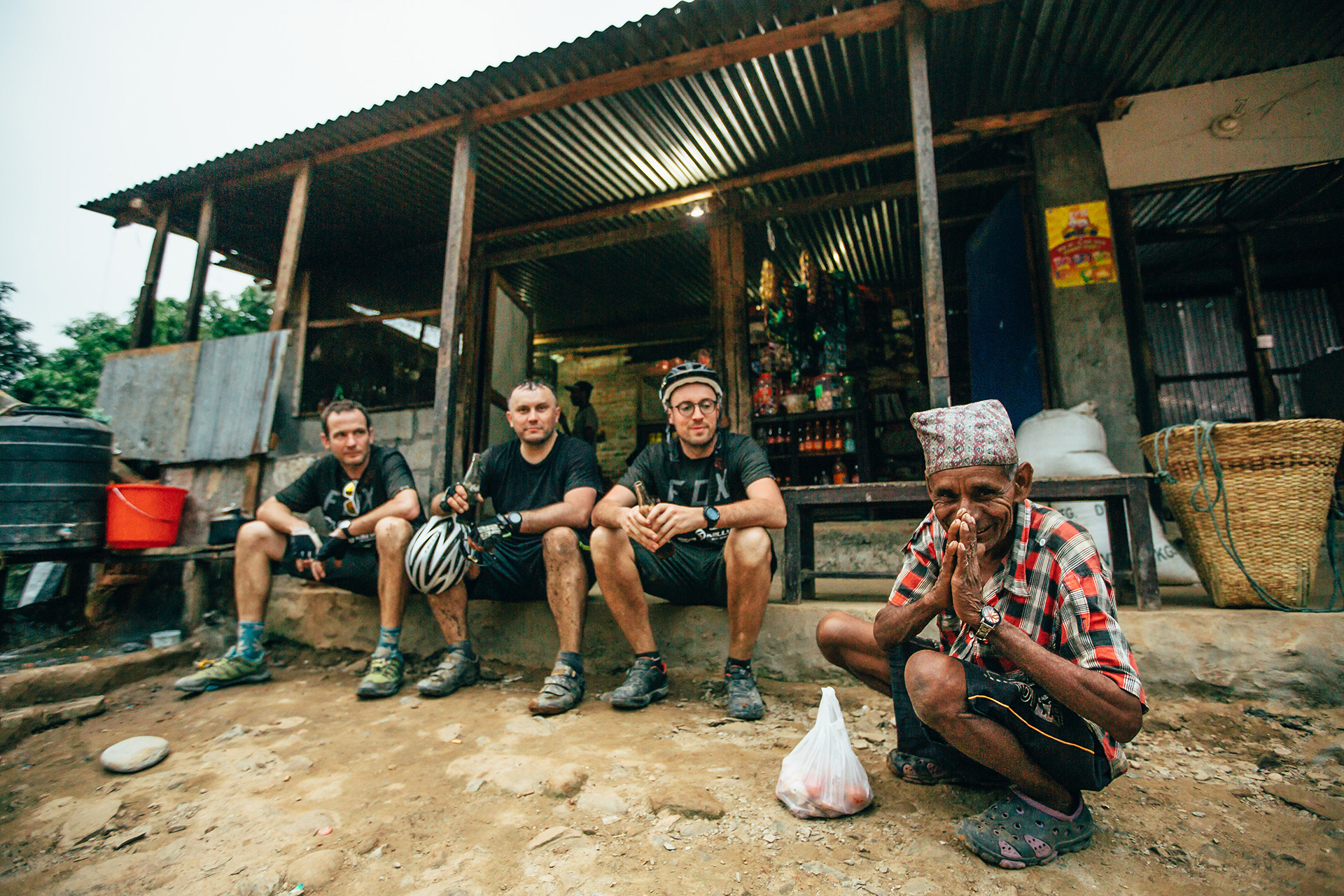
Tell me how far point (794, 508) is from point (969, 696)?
1.74 m

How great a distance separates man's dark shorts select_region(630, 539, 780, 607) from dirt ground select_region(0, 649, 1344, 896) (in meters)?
0.52

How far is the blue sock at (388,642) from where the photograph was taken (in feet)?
10.2

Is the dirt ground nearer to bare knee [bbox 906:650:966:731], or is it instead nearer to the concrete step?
the concrete step

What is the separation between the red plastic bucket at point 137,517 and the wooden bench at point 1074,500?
4.30 m

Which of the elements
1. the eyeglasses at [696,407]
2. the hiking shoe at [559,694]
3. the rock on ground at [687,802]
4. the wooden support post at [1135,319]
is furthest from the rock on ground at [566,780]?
the wooden support post at [1135,319]

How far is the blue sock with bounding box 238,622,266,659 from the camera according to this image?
328 cm

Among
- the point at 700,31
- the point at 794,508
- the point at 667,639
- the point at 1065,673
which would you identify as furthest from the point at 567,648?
the point at 700,31

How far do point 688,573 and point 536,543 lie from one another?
83 cm

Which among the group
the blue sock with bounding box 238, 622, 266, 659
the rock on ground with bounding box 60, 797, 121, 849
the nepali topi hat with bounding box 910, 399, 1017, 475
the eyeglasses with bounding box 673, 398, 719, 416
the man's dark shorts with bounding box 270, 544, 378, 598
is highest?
the eyeglasses with bounding box 673, 398, 719, 416

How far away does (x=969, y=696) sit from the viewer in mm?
1463

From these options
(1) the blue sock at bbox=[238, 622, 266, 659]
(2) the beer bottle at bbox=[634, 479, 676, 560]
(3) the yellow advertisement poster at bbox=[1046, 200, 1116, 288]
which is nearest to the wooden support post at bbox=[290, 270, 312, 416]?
(1) the blue sock at bbox=[238, 622, 266, 659]

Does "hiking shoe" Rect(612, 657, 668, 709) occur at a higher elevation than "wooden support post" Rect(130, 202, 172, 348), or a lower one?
lower

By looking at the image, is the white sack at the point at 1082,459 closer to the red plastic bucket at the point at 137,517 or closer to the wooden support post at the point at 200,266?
the red plastic bucket at the point at 137,517

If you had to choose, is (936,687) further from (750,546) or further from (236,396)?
(236,396)
